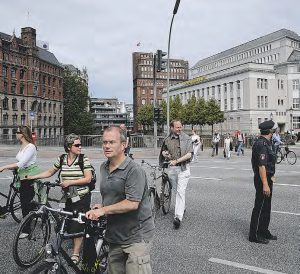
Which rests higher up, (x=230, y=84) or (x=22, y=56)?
(x=22, y=56)

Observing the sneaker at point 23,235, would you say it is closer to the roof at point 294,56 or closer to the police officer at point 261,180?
the police officer at point 261,180

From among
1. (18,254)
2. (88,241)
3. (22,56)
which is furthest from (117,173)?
(22,56)

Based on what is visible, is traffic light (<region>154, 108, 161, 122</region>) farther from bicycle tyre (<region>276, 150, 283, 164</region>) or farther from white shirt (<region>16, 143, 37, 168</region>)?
white shirt (<region>16, 143, 37, 168</region>)

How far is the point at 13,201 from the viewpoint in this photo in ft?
23.4

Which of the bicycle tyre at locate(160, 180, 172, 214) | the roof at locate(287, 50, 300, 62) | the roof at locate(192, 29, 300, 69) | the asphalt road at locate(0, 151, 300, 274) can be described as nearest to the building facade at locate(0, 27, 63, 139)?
the roof at locate(192, 29, 300, 69)

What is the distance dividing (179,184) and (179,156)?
536 mm

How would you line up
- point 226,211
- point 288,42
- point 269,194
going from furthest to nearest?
point 288,42, point 226,211, point 269,194

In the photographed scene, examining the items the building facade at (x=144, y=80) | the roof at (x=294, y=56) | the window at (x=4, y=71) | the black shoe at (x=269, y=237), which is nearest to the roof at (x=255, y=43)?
the roof at (x=294, y=56)

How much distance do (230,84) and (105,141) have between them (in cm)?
8174

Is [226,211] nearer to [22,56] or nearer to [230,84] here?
[230,84]

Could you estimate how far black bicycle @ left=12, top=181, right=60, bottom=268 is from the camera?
4.92m

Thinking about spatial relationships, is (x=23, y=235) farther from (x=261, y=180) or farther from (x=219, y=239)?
(x=261, y=180)

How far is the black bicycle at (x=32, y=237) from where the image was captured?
492cm

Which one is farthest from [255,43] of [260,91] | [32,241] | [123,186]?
[123,186]
